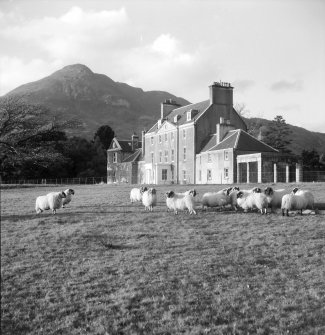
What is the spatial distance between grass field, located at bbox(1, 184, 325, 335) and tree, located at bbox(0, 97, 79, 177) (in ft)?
87.8

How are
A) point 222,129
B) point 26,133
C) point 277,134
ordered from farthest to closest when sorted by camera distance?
point 277,134 < point 222,129 < point 26,133

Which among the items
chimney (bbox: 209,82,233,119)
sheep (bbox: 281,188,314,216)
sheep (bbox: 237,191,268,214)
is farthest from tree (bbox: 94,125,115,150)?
sheep (bbox: 281,188,314,216)

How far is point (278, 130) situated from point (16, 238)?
8535 centimetres

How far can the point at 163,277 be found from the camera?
33.6ft

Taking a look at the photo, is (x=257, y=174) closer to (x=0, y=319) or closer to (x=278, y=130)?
(x=0, y=319)

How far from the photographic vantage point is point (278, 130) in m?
92.8

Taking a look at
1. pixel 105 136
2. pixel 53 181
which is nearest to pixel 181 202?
pixel 53 181

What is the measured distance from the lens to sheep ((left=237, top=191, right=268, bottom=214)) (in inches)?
726

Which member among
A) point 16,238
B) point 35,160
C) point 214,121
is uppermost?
point 214,121

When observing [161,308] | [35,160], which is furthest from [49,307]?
[35,160]

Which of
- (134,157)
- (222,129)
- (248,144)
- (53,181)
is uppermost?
(222,129)

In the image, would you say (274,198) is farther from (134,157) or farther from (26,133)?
(134,157)

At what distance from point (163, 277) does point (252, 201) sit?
9775 mm

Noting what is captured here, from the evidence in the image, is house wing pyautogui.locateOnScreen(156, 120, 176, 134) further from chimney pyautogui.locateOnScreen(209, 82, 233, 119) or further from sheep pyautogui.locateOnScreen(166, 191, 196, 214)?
sheep pyautogui.locateOnScreen(166, 191, 196, 214)
